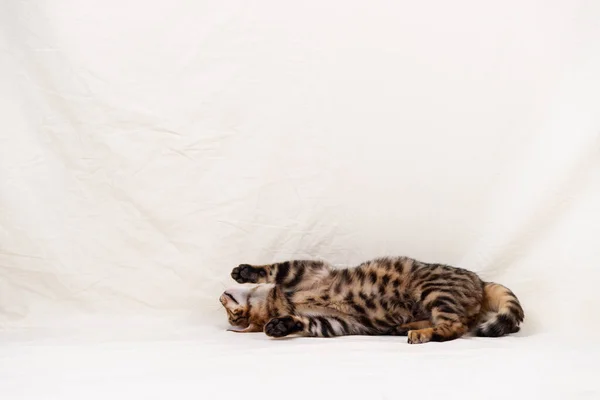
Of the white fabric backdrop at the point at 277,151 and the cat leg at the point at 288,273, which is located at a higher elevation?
the white fabric backdrop at the point at 277,151

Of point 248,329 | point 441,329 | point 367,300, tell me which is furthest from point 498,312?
point 248,329

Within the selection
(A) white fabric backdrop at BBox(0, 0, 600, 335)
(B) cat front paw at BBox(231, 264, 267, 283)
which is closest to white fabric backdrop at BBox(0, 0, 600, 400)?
(A) white fabric backdrop at BBox(0, 0, 600, 335)

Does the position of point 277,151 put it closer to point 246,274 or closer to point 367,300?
point 246,274

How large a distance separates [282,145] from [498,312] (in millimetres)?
1064

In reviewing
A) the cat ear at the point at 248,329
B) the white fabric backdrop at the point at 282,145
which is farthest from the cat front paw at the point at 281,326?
the white fabric backdrop at the point at 282,145

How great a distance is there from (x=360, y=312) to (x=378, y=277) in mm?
159

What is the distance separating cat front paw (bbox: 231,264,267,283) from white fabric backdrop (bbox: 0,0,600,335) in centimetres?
12

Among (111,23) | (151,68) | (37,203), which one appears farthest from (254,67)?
(37,203)

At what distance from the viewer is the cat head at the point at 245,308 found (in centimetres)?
278

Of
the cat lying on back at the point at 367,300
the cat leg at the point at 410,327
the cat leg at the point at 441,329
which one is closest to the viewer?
the cat leg at the point at 441,329

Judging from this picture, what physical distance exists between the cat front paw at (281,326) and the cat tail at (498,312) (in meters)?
0.68

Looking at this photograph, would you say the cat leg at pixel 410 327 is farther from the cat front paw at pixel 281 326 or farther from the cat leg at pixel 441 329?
the cat front paw at pixel 281 326

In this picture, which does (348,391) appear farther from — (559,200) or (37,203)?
(37,203)

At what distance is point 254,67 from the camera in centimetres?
275
